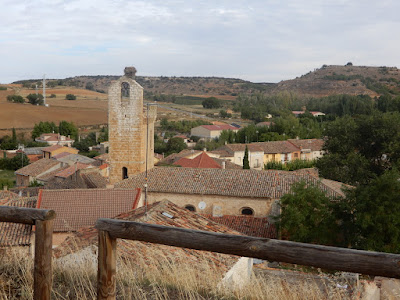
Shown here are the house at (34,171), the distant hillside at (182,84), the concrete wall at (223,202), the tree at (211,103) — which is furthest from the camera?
the distant hillside at (182,84)

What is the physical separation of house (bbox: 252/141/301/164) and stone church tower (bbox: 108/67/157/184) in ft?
89.8

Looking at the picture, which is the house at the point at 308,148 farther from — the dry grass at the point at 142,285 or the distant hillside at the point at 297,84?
the distant hillside at the point at 297,84

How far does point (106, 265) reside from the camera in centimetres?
301

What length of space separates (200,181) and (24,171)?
26393mm

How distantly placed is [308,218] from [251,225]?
106 inches

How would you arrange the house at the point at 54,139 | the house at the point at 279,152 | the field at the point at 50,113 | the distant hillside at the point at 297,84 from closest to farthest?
the house at the point at 279,152, the house at the point at 54,139, the field at the point at 50,113, the distant hillside at the point at 297,84

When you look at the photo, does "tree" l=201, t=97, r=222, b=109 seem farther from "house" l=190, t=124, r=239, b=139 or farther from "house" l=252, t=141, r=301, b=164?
"house" l=252, t=141, r=301, b=164

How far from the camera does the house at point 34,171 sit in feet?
134

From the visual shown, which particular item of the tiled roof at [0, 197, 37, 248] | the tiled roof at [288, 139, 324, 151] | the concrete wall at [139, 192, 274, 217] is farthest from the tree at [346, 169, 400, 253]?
the tiled roof at [288, 139, 324, 151]

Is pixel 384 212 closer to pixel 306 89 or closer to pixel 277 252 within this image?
pixel 277 252

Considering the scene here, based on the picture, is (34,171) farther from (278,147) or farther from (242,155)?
(278,147)

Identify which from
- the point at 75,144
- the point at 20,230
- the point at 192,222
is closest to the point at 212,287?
the point at 192,222

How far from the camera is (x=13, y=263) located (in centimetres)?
441

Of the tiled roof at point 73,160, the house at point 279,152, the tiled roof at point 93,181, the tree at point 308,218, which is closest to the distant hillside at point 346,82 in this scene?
the house at point 279,152
